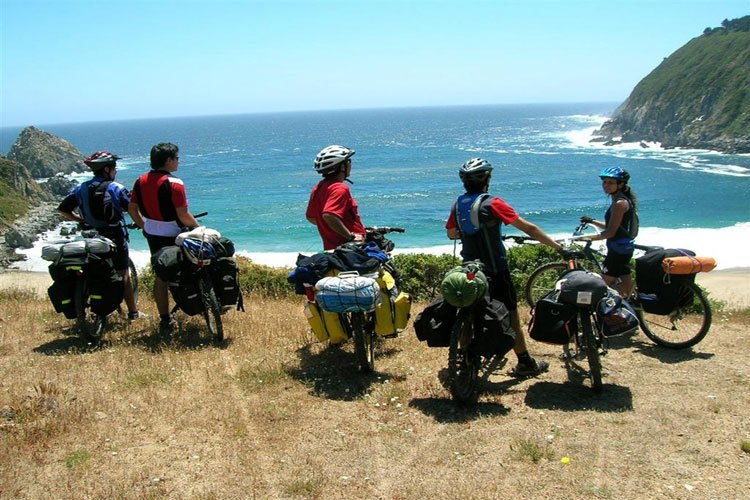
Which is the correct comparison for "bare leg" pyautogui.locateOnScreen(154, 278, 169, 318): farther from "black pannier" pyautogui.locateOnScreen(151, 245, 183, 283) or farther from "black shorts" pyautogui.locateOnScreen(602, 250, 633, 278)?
"black shorts" pyautogui.locateOnScreen(602, 250, 633, 278)

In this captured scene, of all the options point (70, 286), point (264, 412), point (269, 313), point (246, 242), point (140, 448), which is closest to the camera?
point (140, 448)

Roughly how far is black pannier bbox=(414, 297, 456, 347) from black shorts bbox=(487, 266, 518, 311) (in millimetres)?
572

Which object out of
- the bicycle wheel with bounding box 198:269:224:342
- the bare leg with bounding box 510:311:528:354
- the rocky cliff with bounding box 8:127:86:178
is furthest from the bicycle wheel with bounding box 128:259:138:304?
the rocky cliff with bounding box 8:127:86:178

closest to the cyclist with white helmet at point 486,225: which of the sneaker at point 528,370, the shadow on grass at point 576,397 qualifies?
the sneaker at point 528,370

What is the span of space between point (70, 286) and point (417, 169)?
251 ft

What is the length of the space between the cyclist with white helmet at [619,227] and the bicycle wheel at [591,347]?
6.22ft

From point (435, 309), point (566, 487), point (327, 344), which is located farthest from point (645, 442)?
point (327, 344)

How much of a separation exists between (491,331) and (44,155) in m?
98.2

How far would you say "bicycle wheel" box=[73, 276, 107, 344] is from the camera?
23.7 ft

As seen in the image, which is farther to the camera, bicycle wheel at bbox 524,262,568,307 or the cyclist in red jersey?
bicycle wheel at bbox 524,262,568,307

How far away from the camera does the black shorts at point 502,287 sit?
6090mm

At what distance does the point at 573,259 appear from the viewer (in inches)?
269

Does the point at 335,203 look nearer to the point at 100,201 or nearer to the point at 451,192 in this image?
the point at 100,201

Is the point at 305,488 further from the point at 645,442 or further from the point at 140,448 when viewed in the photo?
the point at 645,442
